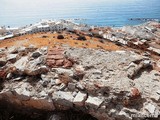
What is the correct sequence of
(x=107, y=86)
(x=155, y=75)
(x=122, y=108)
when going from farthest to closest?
1. (x=155, y=75)
2. (x=107, y=86)
3. (x=122, y=108)

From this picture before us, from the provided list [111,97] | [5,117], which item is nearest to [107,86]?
[111,97]

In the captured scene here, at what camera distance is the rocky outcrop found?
506 inches

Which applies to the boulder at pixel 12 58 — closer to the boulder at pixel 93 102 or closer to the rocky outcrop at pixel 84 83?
the rocky outcrop at pixel 84 83

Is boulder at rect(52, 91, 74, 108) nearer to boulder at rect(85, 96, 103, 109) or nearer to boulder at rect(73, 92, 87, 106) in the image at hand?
boulder at rect(73, 92, 87, 106)

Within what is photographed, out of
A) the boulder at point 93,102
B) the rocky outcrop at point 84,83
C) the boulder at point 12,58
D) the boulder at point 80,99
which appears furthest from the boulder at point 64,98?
the boulder at point 12,58

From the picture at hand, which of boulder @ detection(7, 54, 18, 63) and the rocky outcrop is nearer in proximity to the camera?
the rocky outcrop

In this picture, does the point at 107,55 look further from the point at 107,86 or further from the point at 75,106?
the point at 75,106

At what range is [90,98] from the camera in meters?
13.2

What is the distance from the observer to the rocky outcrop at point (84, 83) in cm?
1284

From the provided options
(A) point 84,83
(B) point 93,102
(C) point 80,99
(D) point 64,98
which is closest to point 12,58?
(D) point 64,98

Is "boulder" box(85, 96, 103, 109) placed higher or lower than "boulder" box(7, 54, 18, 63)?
lower

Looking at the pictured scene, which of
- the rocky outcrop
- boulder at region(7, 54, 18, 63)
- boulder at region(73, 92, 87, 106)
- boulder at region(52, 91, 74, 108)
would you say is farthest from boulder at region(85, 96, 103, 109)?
boulder at region(7, 54, 18, 63)

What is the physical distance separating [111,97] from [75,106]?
2.16 metres

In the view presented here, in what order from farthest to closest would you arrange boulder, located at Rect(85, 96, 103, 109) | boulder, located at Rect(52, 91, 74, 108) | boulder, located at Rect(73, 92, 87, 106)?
boulder, located at Rect(52, 91, 74, 108) → boulder, located at Rect(73, 92, 87, 106) → boulder, located at Rect(85, 96, 103, 109)
